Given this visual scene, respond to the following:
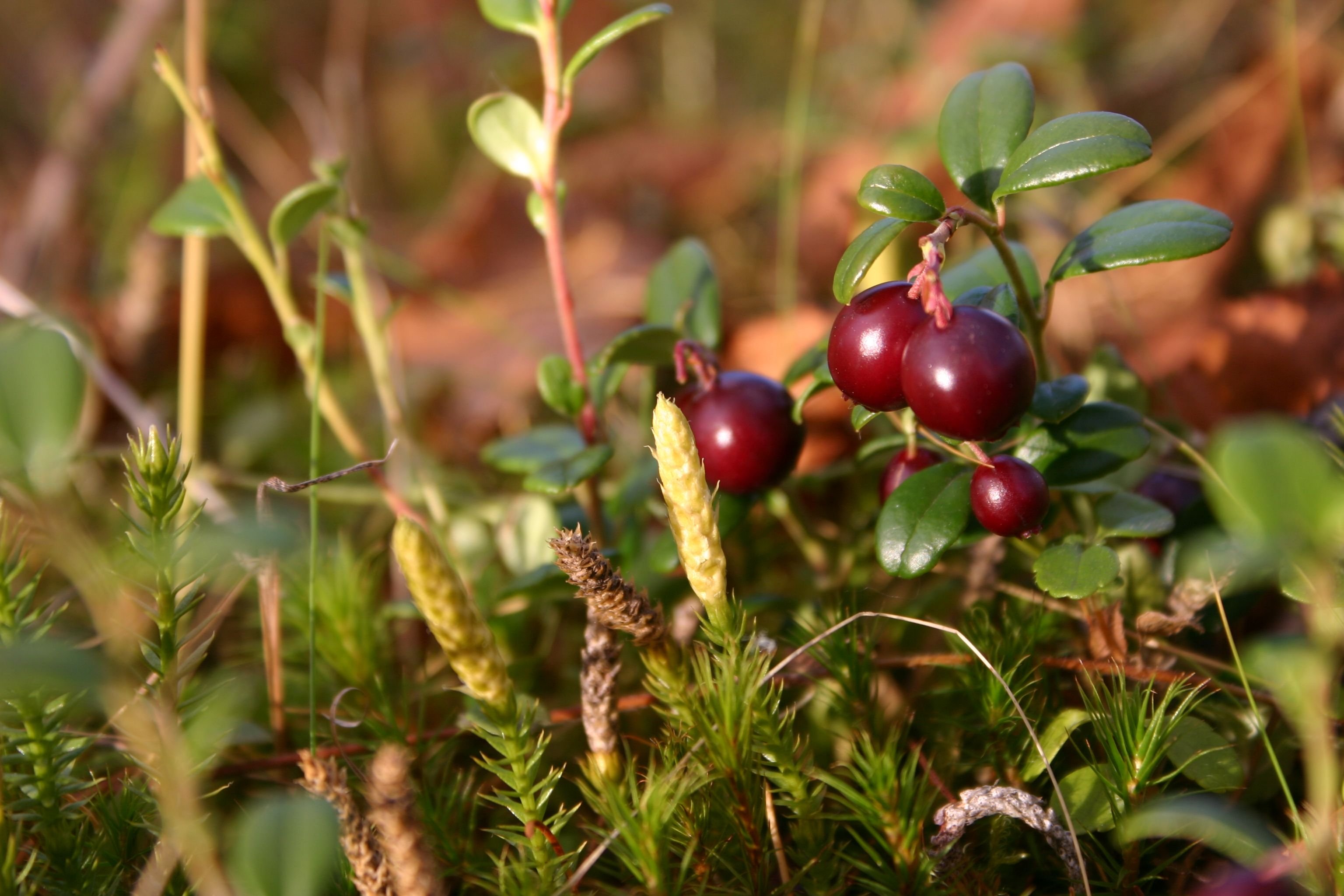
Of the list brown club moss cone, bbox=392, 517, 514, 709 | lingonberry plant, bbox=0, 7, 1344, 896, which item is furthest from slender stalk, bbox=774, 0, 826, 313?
brown club moss cone, bbox=392, 517, 514, 709

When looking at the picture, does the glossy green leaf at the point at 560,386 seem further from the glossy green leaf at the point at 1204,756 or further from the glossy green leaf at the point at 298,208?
the glossy green leaf at the point at 1204,756

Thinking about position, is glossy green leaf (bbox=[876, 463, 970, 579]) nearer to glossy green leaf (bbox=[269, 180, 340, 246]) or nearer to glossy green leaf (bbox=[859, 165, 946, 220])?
glossy green leaf (bbox=[859, 165, 946, 220])

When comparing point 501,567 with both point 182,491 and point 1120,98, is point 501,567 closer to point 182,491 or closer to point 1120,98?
point 182,491

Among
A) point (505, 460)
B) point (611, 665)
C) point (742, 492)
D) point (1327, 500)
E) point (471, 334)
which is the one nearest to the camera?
point (1327, 500)

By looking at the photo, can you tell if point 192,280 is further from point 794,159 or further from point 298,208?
point 794,159

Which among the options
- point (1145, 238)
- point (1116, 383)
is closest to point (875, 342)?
point (1145, 238)

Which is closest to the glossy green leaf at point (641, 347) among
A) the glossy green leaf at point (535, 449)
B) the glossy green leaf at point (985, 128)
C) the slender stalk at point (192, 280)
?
the glossy green leaf at point (535, 449)

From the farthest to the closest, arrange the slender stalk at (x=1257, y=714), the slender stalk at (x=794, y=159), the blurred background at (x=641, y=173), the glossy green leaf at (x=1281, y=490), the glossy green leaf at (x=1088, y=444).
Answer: the blurred background at (x=641, y=173), the slender stalk at (x=794, y=159), the glossy green leaf at (x=1088, y=444), the slender stalk at (x=1257, y=714), the glossy green leaf at (x=1281, y=490)

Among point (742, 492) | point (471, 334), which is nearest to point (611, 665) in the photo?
point (742, 492)
